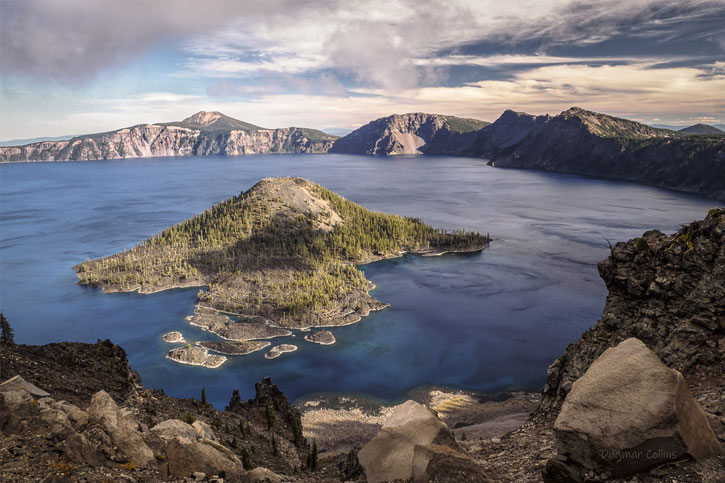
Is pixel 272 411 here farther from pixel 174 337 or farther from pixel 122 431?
pixel 174 337

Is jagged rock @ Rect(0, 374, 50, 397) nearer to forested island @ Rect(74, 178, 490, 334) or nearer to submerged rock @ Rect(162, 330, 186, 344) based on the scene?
forested island @ Rect(74, 178, 490, 334)

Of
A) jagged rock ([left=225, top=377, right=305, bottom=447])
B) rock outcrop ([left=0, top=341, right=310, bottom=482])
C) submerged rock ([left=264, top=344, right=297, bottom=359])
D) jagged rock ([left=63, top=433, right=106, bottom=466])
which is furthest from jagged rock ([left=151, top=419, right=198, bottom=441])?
submerged rock ([left=264, top=344, right=297, bottom=359])

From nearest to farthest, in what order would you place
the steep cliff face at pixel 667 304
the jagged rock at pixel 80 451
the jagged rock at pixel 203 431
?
the jagged rock at pixel 80 451
the steep cliff face at pixel 667 304
the jagged rock at pixel 203 431

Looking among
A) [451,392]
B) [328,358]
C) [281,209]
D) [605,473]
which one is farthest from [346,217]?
[605,473]

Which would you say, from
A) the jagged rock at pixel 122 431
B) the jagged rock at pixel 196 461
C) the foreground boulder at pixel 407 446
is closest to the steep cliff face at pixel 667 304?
the foreground boulder at pixel 407 446

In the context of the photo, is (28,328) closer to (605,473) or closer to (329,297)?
(329,297)

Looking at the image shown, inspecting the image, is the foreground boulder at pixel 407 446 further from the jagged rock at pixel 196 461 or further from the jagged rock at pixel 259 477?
the jagged rock at pixel 196 461
